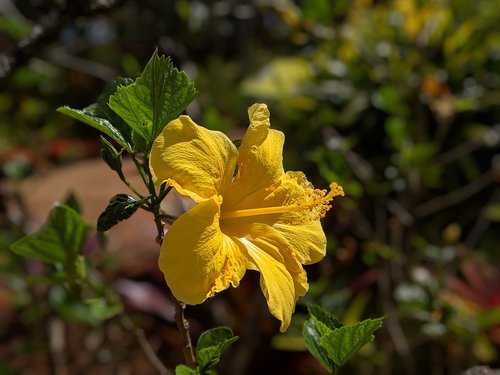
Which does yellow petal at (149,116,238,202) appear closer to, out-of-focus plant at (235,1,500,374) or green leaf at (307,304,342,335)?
green leaf at (307,304,342,335)

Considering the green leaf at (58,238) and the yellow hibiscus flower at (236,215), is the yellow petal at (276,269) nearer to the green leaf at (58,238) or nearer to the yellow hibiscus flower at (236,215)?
the yellow hibiscus flower at (236,215)

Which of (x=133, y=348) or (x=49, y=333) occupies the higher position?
(x=49, y=333)

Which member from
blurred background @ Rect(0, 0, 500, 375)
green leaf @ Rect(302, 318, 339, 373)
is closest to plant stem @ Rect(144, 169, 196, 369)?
A: green leaf @ Rect(302, 318, 339, 373)

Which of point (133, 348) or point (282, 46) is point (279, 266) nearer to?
point (133, 348)

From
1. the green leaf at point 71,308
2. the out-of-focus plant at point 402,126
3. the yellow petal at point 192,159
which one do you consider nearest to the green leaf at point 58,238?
the green leaf at point 71,308

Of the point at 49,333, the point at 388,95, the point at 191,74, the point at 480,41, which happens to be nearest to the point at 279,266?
the point at 388,95

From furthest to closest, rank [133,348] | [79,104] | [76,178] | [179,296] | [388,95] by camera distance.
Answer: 1. [79,104]
2. [76,178]
3. [133,348]
4. [388,95]
5. [179,296]
